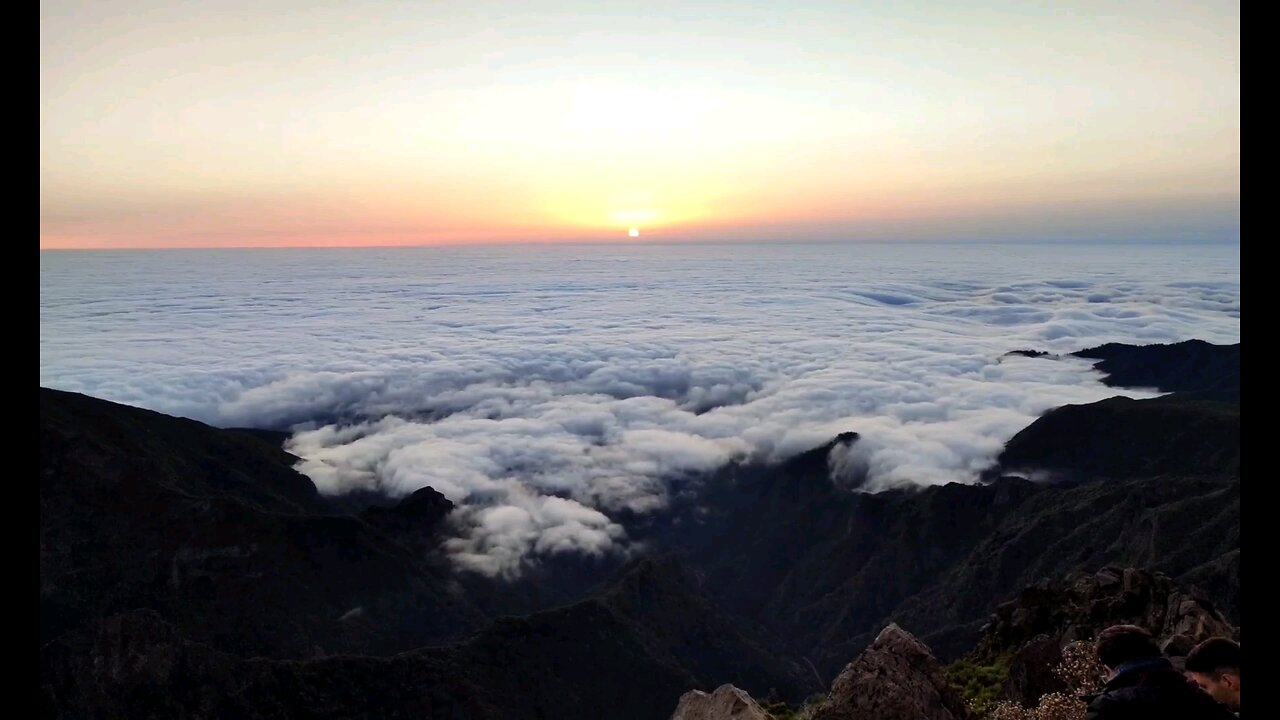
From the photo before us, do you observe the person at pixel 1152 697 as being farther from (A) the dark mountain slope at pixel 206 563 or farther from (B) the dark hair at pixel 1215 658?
(A) the dark mountain slope at pixel 206 563

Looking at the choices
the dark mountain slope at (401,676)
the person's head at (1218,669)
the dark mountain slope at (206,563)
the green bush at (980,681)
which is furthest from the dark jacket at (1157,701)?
the dark mountain slope at (206,563)

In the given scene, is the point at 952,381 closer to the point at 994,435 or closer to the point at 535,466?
the point at 994,435

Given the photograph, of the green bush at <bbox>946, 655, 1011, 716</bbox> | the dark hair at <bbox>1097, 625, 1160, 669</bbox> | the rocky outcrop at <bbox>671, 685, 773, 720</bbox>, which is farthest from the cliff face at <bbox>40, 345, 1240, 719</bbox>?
the dark hair at <bbox>1097, 625, 1160, 669</bbox>

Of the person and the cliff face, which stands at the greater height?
the person

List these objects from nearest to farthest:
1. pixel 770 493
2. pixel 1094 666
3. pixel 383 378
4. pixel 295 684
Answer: pixel 1094 666 < pixel 295 684 < pixel 770 493 < pixel 383 378

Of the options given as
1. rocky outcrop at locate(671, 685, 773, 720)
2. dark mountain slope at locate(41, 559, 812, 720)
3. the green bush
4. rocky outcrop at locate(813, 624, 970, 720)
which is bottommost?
dark mountain slope at locate(41, 559, 812, 720)

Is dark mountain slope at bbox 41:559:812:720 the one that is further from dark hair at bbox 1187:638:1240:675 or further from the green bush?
dark hair at bbox 1187:638:1240:675
